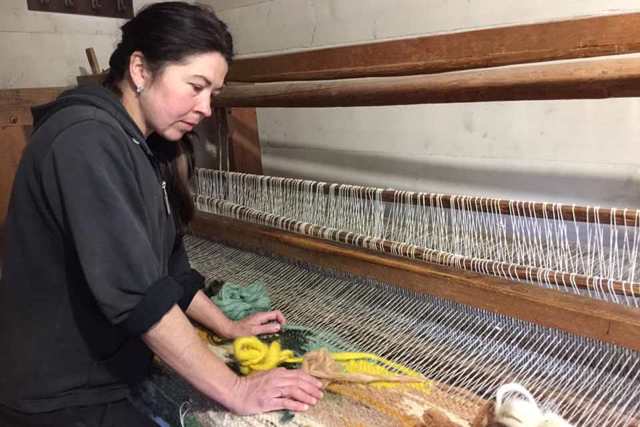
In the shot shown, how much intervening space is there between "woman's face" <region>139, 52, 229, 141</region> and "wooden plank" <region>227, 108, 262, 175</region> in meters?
1.19

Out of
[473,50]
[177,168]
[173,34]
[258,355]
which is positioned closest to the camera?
[173,34]

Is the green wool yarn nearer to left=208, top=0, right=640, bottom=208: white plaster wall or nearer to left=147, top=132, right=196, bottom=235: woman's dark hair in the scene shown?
left=147, top=132, right=196, bottom=235: woman's dark hair

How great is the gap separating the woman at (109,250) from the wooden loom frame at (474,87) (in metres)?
0.39

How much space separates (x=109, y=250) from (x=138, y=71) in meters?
0.35

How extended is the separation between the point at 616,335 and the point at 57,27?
8.28 ft

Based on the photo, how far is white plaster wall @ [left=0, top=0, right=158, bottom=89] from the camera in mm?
2199

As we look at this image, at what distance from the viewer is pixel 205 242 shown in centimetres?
189

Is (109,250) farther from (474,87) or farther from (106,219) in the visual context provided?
(474,87)

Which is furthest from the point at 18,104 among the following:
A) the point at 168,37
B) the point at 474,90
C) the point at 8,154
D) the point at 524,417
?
the point at 524,417

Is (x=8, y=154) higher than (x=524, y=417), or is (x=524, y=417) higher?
(x=8, y=154)

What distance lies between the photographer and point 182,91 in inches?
36.4

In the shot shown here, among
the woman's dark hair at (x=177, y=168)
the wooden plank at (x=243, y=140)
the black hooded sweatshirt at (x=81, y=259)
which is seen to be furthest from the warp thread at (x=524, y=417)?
the wooden plank at (x=243, y=140)

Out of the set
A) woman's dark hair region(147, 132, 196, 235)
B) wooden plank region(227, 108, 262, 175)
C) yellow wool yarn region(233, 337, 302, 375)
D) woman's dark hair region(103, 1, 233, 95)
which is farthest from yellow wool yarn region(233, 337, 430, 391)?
wooden plank region(227, 108, 262, 175)

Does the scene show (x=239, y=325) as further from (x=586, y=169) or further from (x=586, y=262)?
(x=586, y=169)
